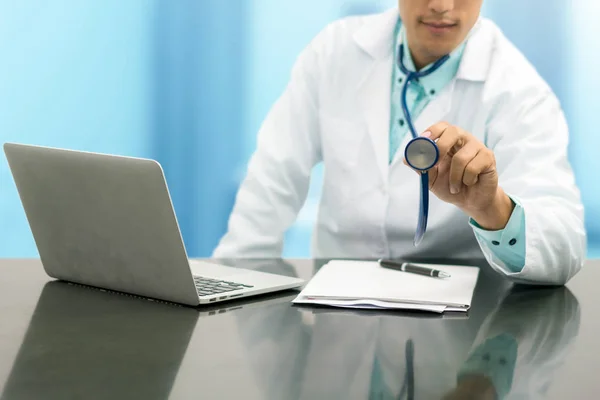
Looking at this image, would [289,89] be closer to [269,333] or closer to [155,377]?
[269,333]

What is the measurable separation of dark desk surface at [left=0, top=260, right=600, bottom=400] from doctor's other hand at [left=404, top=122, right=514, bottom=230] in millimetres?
158

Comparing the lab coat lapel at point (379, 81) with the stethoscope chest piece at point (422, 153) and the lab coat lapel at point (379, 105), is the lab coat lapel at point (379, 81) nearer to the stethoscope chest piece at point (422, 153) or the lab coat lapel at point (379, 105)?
the lab coat lapel at point (379, 105)

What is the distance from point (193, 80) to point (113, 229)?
2983 mm

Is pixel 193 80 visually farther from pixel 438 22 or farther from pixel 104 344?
pixel 104 344

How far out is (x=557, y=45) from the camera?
4242 millimetres

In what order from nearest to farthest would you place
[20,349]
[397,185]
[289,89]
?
[20,349] → [397,185] → [289,89]

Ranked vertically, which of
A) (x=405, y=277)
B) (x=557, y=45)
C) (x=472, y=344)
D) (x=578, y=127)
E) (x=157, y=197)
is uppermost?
(x=157, y=197)

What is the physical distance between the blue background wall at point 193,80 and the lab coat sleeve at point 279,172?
1.83 meters

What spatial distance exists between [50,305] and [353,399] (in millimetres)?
605

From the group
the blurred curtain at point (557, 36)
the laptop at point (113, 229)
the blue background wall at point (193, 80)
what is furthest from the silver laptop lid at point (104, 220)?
the blurred curtain at point (557, 36)

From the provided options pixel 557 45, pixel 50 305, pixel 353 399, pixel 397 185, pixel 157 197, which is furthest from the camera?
pixel 557 45

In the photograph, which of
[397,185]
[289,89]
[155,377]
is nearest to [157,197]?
[155,377]

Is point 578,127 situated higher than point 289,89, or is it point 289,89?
point 289,89

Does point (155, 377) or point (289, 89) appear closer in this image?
point (155, 377)
